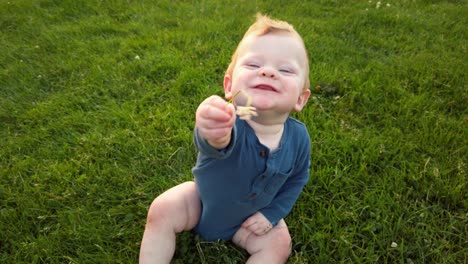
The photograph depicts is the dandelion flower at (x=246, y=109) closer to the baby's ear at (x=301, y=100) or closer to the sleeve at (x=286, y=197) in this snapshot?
the baby's ear at (x=301, y=100)

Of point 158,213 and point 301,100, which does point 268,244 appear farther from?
point 301,100

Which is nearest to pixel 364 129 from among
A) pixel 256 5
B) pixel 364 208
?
pixel 364 208

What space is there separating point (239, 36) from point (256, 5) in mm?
1109

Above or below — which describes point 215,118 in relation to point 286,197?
above

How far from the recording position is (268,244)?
7.09 feet

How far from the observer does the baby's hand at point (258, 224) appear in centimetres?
215

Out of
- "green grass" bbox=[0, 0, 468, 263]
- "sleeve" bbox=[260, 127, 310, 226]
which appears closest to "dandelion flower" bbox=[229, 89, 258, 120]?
"sleeve" bbox=[260, 127, 310, 226]

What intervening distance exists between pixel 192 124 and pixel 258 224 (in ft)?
4.37

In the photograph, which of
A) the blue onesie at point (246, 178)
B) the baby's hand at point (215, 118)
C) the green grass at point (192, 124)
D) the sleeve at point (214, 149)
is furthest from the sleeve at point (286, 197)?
the baby's hand at point (215, 118)

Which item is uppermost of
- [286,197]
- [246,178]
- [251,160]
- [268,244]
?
[251,160]

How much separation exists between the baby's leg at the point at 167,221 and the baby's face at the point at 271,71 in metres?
0.70

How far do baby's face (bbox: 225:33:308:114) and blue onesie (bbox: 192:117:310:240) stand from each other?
175 mm

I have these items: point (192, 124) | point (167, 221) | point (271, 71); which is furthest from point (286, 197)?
point (192, 124)

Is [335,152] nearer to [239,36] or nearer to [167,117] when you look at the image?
[167,117]
